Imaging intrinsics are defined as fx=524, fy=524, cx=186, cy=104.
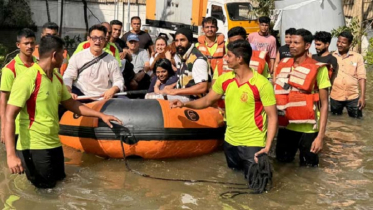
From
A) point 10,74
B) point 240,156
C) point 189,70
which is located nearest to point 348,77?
point 189,70

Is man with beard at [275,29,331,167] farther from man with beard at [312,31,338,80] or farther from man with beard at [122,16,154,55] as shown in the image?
man with beard at [122,16,154,55]

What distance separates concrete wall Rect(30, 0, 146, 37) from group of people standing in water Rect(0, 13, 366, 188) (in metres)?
15.1

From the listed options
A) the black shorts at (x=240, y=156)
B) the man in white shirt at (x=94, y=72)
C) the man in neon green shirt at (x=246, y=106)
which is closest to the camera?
the man in neon green shirt at (x=246, y=106)

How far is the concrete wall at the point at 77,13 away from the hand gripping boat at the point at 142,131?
1623cm

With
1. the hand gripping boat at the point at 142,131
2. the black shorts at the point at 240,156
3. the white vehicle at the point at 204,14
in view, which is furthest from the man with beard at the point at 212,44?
the white vehicle at the point at 204,14

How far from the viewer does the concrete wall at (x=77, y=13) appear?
21972 millimetres

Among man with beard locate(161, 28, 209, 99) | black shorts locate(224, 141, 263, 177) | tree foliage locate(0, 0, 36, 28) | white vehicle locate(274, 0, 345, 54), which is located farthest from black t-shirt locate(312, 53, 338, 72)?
tree foliage locate(0, 0, 36, 28)

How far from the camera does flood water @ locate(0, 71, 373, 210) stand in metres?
5.00

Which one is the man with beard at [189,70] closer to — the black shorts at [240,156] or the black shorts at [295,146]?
the black shorts at [240,156]

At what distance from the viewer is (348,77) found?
8.51 m

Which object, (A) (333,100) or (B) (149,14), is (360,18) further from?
(B) (149,14)

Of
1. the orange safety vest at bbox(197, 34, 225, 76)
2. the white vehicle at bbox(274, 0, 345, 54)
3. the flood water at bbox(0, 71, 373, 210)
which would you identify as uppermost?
the white vehicle at bbox(274, 0, 345, 54)

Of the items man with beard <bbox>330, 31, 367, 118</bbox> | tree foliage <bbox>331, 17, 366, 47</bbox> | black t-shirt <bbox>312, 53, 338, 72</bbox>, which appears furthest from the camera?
tree foliage <bbox>331, 17, 366, 47</bbox>

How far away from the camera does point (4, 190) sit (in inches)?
207
